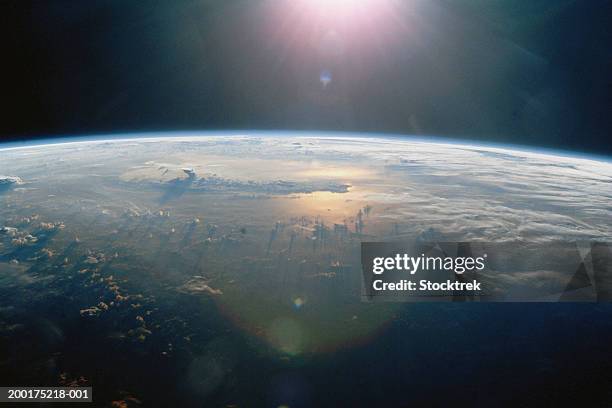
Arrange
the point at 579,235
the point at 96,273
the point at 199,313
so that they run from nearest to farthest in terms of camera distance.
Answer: the point at 199,313 < the point at 96,273 < the point at 579,235

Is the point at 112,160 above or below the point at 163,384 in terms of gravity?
above

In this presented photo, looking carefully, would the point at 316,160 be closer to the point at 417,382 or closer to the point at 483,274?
the point at 483,274

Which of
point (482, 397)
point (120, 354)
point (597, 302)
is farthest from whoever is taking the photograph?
point (597, 302)

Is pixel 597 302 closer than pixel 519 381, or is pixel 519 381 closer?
pixel 519 381

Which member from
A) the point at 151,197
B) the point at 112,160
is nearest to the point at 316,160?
the point at 151,197

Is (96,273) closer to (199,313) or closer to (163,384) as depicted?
(199,313)

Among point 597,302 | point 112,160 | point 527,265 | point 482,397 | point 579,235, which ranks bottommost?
point 482,397

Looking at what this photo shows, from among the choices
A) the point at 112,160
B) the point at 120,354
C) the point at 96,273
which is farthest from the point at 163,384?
the point at 112,160
